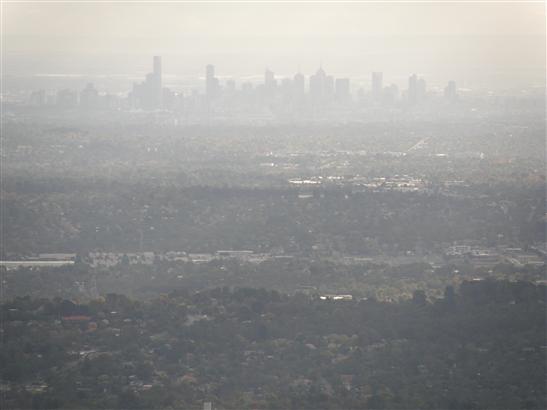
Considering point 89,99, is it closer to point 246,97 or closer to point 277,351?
point 246,97

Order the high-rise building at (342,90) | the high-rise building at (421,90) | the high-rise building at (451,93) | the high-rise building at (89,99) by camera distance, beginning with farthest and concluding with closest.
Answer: the high-rise building at (342,90) < the high-rise building at (421,90) < the high-rise building at (451,93) < the high-rise building at (89,99)

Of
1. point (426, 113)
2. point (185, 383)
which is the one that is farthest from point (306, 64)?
point (185, 383)

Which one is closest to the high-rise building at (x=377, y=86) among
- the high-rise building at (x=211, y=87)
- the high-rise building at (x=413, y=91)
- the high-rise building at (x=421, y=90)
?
the high-rise building at (x=413, y=91)

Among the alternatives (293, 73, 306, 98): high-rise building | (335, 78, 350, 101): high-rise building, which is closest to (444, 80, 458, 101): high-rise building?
(335, 78, 350, 101): high-rise building

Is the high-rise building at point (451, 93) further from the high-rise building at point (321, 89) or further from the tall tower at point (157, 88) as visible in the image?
the tall tower at point (157, 88)

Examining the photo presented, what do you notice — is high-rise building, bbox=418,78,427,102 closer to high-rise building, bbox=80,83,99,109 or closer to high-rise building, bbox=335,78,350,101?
high-rise building, bbox=335,78,350,101

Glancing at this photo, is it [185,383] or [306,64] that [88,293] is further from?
[306,64]

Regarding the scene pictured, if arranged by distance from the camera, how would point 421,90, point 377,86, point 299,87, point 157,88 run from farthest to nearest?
point 377,86
point 421,90
point 157,88
point 299,87

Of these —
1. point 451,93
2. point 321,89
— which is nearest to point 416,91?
point 451,93

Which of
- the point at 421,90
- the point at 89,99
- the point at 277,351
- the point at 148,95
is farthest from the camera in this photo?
the point at 421,90
